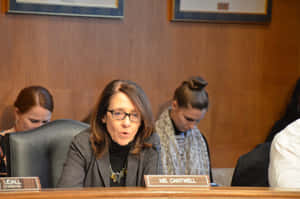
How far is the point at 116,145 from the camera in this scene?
78.0 inches

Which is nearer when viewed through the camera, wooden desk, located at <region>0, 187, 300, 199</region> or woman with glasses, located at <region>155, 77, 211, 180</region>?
wooden desk, located at <region>0, 187, 300, 199</region>

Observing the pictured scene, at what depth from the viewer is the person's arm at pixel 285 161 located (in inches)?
64.7

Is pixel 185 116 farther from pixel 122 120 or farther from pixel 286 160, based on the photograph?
pixel 286 160

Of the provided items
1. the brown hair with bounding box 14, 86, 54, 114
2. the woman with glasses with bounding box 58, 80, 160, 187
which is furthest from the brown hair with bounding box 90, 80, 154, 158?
the brown hair with bounding box 14, 86, 54, 114

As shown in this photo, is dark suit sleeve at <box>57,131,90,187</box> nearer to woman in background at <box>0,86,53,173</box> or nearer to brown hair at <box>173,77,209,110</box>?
woman in background at <box>0,86,53,173</box>

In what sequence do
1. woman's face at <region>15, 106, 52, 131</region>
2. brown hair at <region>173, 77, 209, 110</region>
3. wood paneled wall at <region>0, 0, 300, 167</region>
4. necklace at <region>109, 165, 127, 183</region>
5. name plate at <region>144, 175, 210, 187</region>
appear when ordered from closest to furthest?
name plate at <region>144, 175, 210, 187</region>, necklace at <region>109, 165, 127, 183</region>, woman's face at <region>15, 106, 52, 131</region>, brown hair at <region>173, 77, 209, 110</region>, wood paneled wall at <region>0, 0, 300, 167</region>

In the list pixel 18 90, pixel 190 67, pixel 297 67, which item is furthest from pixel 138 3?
pixel 297 67

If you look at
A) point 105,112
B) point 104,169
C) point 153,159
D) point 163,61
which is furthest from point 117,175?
point 163,61

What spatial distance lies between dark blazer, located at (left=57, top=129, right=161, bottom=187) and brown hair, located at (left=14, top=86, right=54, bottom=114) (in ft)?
3.09

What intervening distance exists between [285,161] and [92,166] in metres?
0.81

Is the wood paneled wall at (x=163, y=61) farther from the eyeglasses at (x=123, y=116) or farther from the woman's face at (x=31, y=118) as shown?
the eyeglasses at (x=123, y=116)

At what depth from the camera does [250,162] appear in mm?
2152

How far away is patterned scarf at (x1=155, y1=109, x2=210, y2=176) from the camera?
2.96 m

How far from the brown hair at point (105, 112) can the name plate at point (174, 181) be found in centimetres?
66
